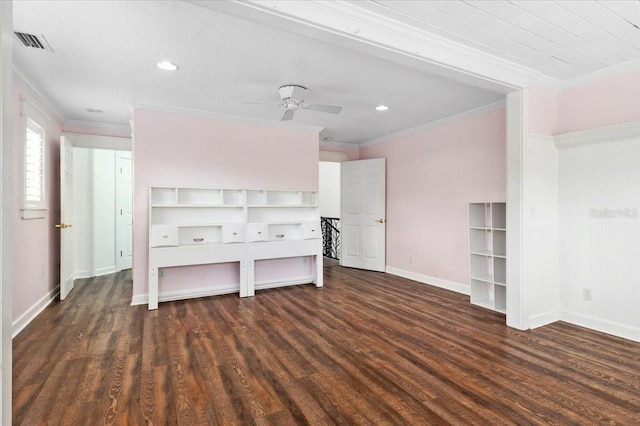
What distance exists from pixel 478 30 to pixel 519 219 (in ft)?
6.01

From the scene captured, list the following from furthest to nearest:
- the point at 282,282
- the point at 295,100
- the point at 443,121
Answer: the point at 282,282
the point at 443,121
the point at 295,100

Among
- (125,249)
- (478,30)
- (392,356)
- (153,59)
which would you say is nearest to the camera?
(478,30)

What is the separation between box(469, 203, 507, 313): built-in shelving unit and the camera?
4031mm

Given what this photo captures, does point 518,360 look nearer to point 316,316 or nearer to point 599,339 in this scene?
point 599,339

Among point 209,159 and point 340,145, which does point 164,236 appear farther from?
point 340,145

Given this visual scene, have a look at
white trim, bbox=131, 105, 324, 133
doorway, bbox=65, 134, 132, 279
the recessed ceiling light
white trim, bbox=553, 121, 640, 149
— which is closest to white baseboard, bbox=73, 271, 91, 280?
doorway, bbox=65, 134, 132, 279

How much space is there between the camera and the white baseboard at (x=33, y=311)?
3295mm

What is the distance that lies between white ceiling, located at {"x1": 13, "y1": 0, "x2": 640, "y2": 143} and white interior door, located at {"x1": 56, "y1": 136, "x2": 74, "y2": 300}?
2.37ft

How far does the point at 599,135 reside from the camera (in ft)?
10.5

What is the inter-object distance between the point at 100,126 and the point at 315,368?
5062 millimetres

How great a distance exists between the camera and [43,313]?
12.7 ft

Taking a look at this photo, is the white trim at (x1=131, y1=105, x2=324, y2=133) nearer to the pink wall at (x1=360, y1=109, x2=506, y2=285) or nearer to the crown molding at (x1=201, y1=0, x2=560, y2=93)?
the pink wall at (x1=360, y1=109, x2=506, y2=285)

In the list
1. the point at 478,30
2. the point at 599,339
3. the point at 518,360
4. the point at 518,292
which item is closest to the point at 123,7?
the point at 478,30

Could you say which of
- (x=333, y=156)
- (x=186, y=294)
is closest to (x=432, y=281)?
(x=333, y=156)
